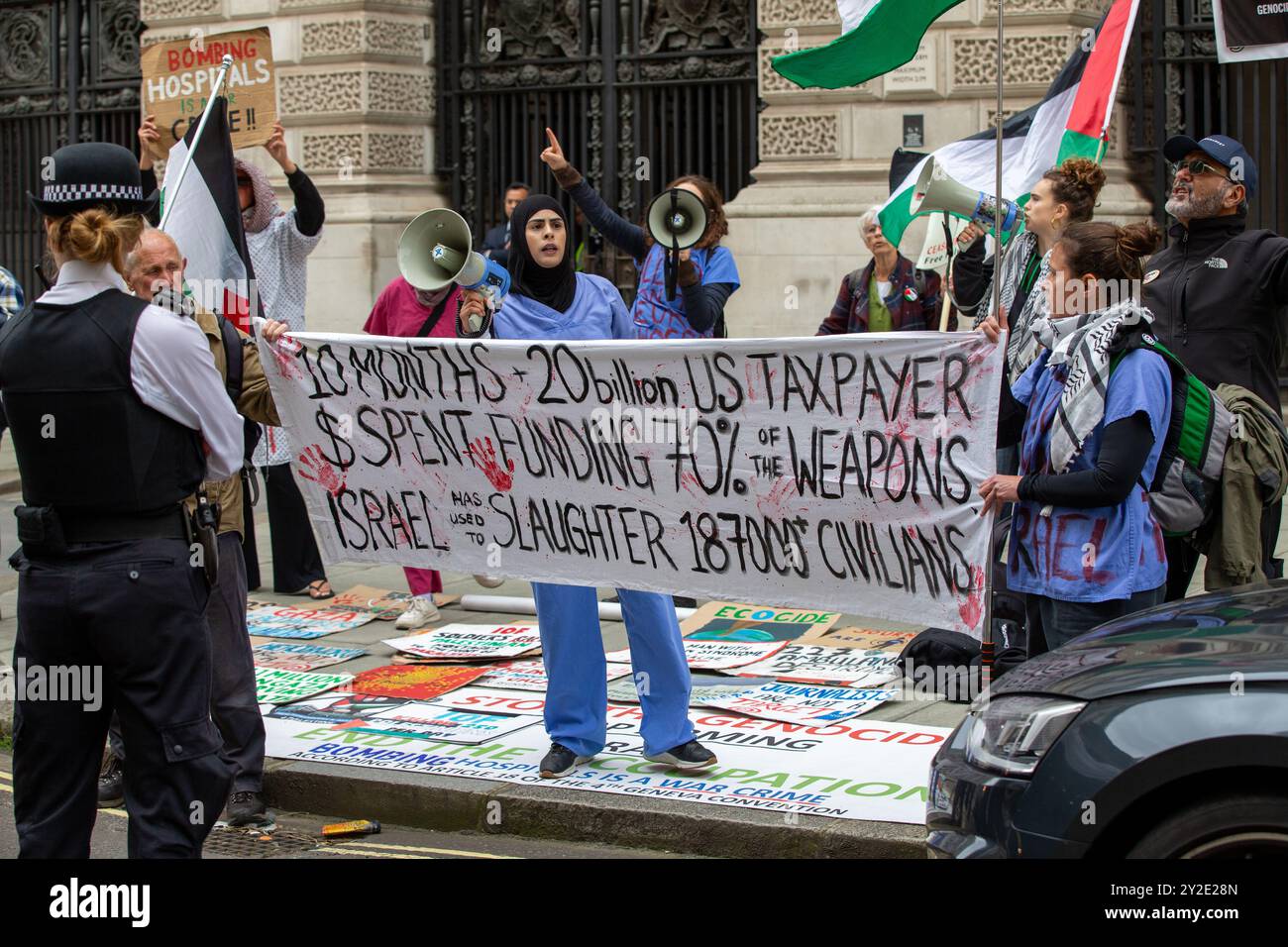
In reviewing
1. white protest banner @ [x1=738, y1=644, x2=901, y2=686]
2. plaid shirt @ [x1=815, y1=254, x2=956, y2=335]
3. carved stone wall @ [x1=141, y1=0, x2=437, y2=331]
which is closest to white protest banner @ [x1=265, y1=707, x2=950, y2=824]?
white protest banner @ [x1=738, y1=644, x2=901, y2=686]

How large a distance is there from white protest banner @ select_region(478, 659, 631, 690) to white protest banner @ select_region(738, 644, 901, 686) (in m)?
0.54

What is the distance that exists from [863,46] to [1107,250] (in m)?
2.54

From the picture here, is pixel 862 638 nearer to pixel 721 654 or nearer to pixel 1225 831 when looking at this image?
Answer: pixel 721 654

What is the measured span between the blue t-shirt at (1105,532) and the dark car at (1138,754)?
80 centimetres

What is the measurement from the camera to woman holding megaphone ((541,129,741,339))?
790 centimetres

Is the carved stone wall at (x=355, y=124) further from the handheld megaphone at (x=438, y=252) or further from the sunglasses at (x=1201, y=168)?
the sunglasses at (x=1201, y=168)

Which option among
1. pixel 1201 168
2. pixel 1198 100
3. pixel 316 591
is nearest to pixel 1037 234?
pixel 1201 168

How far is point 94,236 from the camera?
4207 millimetres

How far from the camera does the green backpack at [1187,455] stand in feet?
17.0

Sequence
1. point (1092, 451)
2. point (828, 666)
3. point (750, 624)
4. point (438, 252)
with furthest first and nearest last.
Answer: point (750, 624)
point (828, 666)
point (438, 252)
point (1092, 451)

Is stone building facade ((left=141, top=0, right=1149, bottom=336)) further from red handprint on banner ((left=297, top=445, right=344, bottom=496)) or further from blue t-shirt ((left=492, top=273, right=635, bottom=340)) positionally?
red handprint on banner ((left=297, top=445, right=344, bottom=496))
